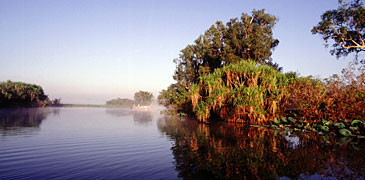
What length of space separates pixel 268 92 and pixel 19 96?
3002 inches

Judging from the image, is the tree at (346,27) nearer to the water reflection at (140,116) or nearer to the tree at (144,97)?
the water reflection at (140,116)

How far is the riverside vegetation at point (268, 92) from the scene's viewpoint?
43.2 ft

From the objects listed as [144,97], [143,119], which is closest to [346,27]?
[143,119]

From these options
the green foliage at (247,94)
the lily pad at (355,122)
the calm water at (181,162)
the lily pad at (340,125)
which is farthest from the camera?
the green foliage at (247,94)

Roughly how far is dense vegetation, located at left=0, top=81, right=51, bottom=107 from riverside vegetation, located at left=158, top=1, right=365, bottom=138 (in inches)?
2291

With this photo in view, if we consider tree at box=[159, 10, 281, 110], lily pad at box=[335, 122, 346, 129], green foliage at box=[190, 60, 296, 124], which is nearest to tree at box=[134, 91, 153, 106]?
tree at box=[159, 10, 281, 110]

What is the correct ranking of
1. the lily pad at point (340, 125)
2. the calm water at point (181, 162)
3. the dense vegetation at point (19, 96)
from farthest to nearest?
1. the dense vegetation at point (19, 96)
2. the lily pad at point (340, 125)
3. the calm water at point (181, 162)

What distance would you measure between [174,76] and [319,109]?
35.6 meters

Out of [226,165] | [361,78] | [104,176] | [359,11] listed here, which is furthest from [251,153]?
[359,11]

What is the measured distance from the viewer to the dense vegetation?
58338 mm

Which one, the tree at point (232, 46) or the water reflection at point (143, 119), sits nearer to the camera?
the water reflection at point (143, 119)

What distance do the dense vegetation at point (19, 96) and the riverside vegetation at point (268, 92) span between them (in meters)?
58.2

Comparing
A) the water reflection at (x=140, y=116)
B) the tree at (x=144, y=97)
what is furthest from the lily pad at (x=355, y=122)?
the tree at (x=144, y=97)

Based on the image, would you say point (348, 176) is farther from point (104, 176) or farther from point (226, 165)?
point (104, 176)
